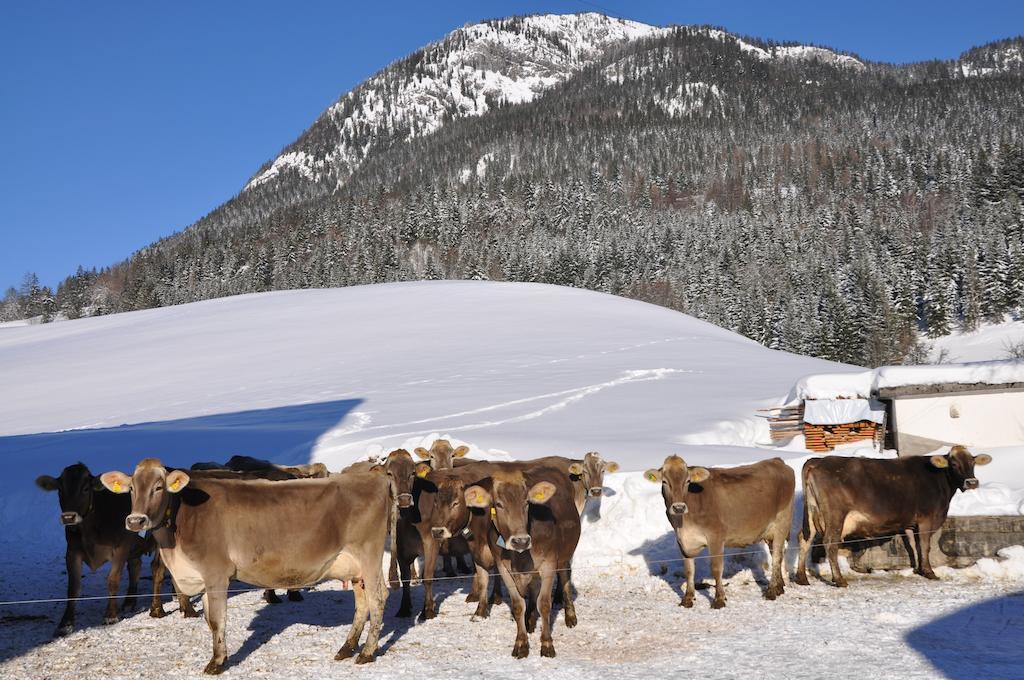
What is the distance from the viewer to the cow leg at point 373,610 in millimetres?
7609

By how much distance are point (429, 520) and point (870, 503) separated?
5613mm

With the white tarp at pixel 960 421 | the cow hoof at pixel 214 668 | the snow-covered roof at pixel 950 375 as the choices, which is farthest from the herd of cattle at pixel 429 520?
the white tarp at pixel 960 421

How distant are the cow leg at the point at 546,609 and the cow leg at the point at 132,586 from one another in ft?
16.3

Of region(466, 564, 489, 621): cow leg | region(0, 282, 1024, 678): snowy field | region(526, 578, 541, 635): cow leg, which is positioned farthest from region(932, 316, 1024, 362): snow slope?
region(526, 578, 541, 635): cow leg

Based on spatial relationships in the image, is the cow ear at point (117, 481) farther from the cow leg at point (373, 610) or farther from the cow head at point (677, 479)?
the cow head at point (677, 479)

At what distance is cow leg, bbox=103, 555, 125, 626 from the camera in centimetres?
902

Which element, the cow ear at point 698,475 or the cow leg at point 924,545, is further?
the cow leg at point 924,545

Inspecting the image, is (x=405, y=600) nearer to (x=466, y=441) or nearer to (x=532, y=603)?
(x=532, y=603)

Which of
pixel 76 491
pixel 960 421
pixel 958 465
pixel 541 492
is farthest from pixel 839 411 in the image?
pixel 76 491

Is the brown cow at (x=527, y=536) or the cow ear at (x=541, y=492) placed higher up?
the cow ear at (x=541, y=492)

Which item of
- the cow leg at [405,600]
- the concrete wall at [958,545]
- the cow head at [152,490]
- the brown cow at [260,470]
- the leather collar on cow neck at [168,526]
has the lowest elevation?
the concrete wall at [958,545]

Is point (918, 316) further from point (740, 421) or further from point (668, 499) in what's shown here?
point (668, 499)

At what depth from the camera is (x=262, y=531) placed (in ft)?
25.5

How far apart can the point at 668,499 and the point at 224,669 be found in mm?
5091
